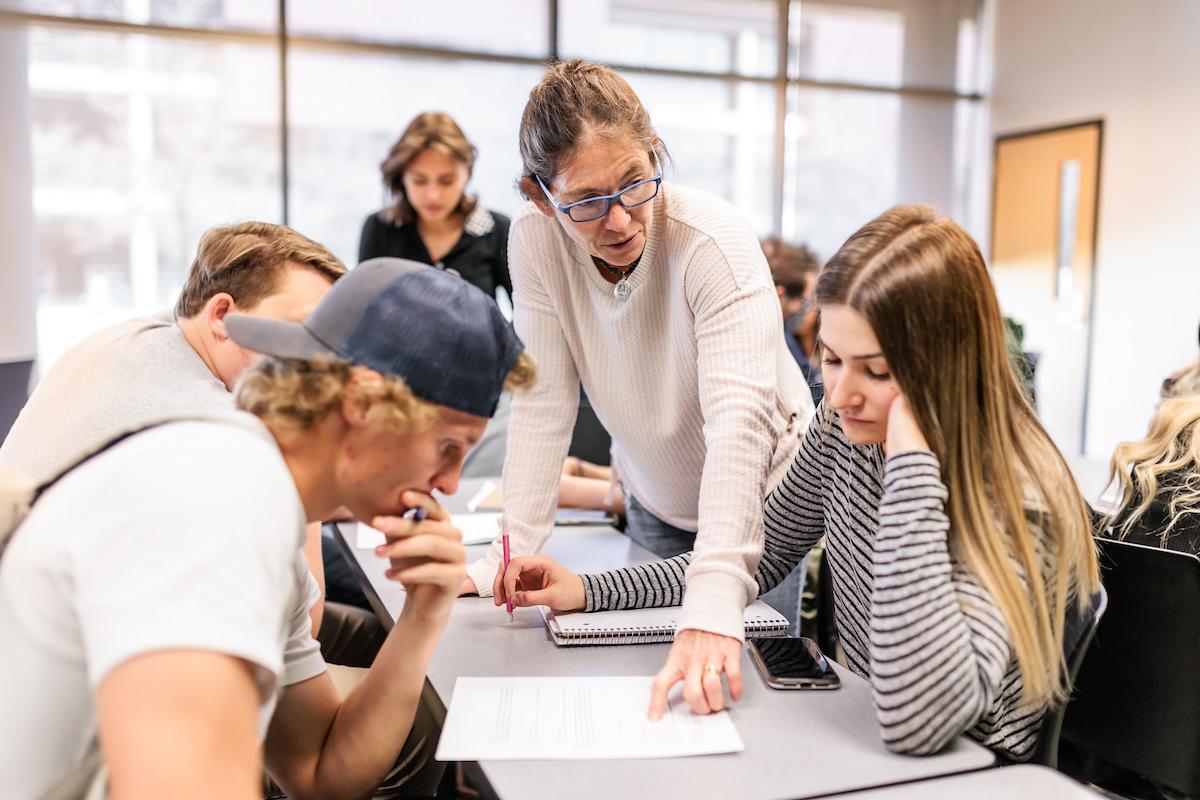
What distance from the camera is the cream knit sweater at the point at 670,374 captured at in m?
1.36

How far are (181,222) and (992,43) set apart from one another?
529 cm

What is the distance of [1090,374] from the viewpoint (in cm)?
598

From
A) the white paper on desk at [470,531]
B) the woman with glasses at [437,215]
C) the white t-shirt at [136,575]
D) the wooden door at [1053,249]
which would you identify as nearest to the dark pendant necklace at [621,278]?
the white paper on desk at [470,531]

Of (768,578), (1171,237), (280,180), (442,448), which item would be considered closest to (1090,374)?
(1171,237)

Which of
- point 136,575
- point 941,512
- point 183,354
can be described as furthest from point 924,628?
point 183,354

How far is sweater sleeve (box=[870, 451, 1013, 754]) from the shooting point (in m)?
0.99

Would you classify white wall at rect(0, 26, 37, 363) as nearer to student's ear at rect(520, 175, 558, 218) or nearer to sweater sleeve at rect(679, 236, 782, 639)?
student's ear at rect(520, 175, 558, 218)

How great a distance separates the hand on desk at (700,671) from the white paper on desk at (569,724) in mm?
16

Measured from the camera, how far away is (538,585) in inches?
56.1

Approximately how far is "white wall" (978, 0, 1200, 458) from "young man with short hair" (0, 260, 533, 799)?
544cm

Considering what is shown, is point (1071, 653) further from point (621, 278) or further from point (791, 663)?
point (621, 278)

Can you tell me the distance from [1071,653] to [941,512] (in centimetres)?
23

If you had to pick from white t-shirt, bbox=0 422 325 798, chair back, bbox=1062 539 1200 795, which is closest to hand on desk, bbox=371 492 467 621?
white t-shirt, bbox=0 422 325 798

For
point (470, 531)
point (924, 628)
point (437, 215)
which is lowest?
point (470, 531)
